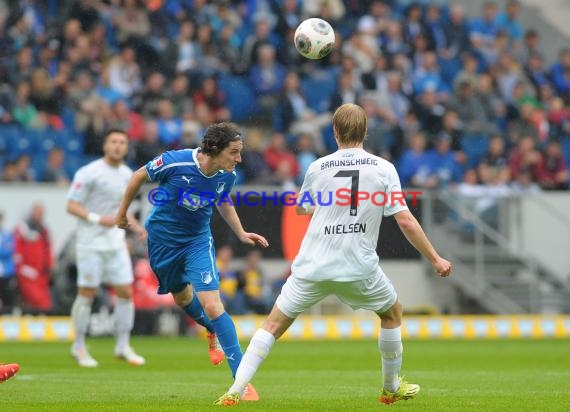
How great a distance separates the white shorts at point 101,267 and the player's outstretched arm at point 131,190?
11.7 feet

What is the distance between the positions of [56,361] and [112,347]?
289cm

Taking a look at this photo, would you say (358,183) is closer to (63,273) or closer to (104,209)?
(104,209)

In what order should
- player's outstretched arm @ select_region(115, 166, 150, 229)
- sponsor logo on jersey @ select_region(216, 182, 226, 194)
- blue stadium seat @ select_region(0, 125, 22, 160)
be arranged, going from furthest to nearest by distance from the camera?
blue stadium seat @ select_region(0, 125, 22, 160) → sponsor logo on jersey @ select_region(216, 182, 226, 194) → player's outstretched arm @ select_region(115, 166, 150, 229)

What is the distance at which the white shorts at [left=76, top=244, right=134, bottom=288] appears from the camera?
14102 millimetres

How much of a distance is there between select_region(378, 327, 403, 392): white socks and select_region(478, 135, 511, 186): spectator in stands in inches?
586

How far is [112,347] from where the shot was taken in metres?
17.6

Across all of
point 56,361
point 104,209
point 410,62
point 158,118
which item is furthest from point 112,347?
point 410,62

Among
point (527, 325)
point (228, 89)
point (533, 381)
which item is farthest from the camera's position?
point (228, 89)

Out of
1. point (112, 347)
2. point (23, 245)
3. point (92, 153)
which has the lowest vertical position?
point (112, 347)

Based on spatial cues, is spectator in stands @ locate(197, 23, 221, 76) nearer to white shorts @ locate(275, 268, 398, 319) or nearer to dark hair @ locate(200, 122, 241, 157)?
dark hair @ locate(200, 122, 241, 157)

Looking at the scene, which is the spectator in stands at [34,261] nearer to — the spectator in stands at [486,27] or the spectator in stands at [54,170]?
the spectator in stands at [54,170]

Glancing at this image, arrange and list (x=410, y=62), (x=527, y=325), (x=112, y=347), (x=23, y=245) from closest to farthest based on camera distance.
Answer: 1. (x=112, y=347)
2. (x=23, y=245)
3. (x=527, y=325)
4. (x=410, y=62)

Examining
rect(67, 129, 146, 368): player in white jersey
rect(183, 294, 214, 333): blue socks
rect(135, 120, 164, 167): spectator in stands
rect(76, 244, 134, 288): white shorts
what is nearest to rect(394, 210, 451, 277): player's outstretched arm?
rect(183, 294, 214, 333): blue socks

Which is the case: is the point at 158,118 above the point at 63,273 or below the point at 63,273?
above
